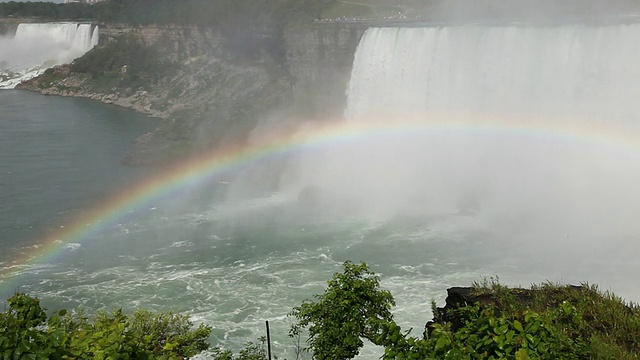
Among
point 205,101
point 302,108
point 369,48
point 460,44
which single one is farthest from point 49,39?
point 460,44

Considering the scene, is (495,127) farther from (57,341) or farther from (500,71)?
(57,341)

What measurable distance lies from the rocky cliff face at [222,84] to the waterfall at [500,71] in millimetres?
4943

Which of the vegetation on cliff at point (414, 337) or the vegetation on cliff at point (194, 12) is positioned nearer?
the vegetation on cliff at point (414, 337)

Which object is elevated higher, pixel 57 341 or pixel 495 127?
pixel 495 127

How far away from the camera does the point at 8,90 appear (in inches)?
2435

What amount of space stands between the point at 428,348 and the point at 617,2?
35147 mm

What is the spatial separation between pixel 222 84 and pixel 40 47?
3624 cm

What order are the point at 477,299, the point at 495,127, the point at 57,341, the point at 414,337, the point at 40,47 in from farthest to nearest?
the point at 40,47
the point at 495,127
the point at 477,299
the point at 414,337
the point at 57,341

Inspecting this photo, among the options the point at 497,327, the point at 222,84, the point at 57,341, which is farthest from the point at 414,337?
the point at 222,84

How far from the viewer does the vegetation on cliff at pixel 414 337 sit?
5.34m

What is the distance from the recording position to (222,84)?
46906mm

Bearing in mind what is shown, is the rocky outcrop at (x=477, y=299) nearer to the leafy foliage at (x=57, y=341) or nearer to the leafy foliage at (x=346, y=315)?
the leafy foliage at (x=346, y=315)

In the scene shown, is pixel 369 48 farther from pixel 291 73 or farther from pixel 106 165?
pixel 106 165

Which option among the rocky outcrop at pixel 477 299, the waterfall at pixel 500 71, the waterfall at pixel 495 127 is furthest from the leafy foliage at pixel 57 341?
the waterfall at pixel 500 71
